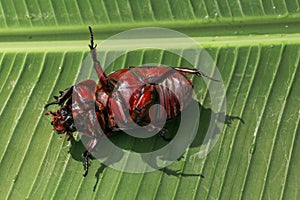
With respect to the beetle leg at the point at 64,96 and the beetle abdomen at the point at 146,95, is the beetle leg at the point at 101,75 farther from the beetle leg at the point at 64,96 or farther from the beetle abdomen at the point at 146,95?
the beetle leg at the point at 64,96

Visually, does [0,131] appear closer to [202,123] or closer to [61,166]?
[61,166]

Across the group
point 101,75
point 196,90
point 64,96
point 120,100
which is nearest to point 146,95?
point 120,100

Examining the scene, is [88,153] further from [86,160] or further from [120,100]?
[120,100]

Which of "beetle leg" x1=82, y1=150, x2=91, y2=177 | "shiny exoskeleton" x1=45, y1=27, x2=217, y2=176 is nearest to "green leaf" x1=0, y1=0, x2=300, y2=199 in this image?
"beetle leg" x1=82, y1=150, x2=91, y2=177

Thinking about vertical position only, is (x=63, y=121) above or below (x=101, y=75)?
below

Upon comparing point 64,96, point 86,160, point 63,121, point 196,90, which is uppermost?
point 196,90

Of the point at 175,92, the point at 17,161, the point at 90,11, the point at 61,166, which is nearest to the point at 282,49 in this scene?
the point at 175,92

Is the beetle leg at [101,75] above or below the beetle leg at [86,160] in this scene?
above

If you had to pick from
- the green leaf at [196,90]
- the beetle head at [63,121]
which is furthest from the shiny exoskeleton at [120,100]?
the green leaf at [196,90]
